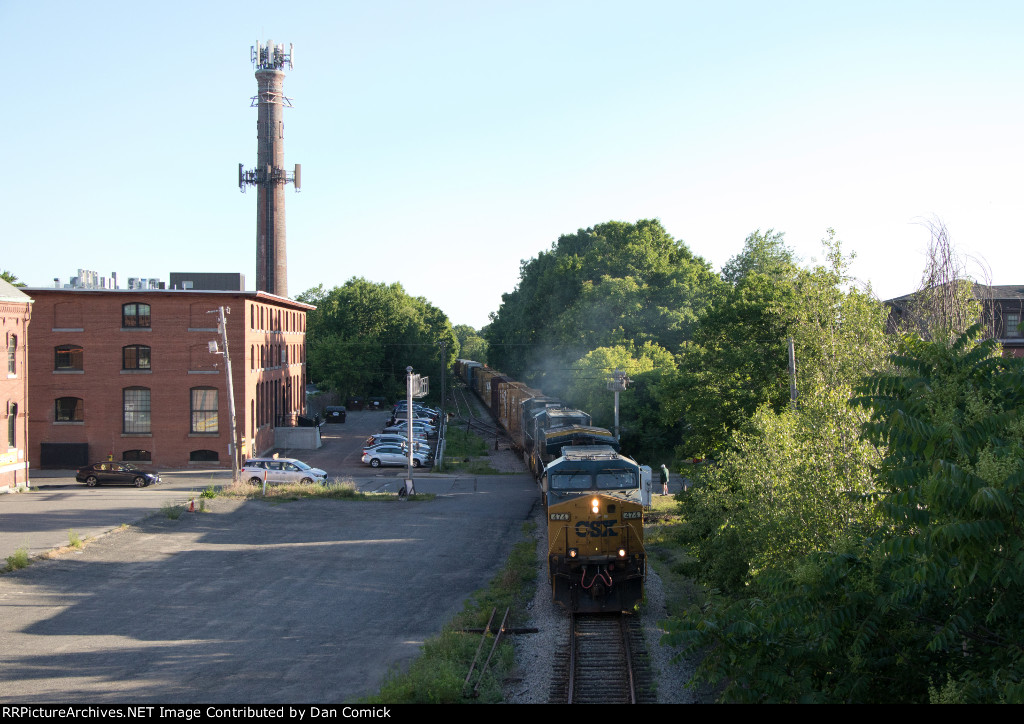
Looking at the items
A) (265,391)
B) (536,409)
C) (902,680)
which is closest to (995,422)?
(902,680)

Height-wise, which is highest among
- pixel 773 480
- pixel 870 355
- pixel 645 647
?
pixel 870 355

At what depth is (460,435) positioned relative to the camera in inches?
2441

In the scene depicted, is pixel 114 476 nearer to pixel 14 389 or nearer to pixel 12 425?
pixel 12 425

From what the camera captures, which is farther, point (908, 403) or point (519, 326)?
point (519, 326)

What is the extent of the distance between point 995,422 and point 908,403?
33.2 inches

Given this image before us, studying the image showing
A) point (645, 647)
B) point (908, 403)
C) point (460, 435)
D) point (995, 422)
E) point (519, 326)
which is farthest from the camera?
point (519, 326)

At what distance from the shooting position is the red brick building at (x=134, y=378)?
45594 millimetres

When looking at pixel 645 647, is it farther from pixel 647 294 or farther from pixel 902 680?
pixel 647 294

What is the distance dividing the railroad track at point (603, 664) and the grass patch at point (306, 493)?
19790mm

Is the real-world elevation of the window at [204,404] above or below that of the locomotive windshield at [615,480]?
above

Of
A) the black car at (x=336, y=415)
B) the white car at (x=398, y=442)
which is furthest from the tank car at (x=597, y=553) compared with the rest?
the black car at (x=336, y=415)

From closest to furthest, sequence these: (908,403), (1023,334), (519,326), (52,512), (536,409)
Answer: (908,403) < (52,512) < (536,409) < (1023,334) < (519,326)

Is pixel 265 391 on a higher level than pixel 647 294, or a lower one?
lower

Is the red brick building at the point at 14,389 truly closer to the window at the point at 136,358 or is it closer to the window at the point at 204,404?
the window at the point at 136,358
